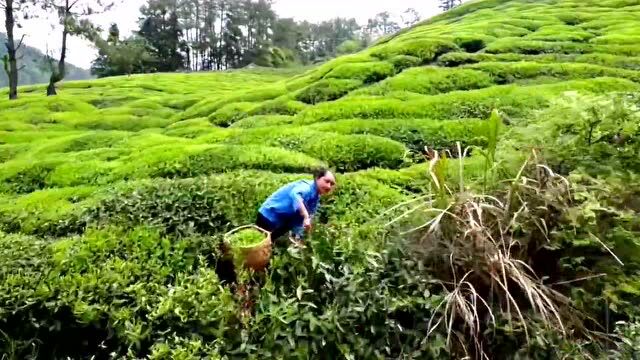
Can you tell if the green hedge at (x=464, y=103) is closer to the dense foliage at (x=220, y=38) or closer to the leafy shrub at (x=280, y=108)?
the leafy shrub at (x=280, y=108)

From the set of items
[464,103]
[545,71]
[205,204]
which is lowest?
[205,204]

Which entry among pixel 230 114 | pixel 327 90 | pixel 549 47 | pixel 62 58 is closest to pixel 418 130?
pixel 327 90

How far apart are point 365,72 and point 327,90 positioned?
6.58 ft

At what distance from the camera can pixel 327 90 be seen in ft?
66.7

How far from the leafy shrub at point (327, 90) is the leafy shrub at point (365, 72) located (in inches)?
21.2

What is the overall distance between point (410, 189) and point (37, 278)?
641 centimetres

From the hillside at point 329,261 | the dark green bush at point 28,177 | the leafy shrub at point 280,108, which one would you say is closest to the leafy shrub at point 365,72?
the leafy shrub at point 280,108

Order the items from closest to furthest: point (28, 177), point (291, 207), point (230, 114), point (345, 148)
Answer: point (291, 207) → point (345, 148) → point (28, 177) → point (230, 114)

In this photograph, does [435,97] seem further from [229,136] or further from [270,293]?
[270,293]

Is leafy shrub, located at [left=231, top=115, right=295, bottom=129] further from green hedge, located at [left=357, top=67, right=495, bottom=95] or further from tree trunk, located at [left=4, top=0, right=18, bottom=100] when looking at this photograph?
tree trunk, located at [left=4, top=0, right=18, bottom=100]

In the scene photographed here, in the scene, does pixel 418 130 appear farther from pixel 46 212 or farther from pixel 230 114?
pixel 230 114

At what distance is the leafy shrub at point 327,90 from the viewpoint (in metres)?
20.0

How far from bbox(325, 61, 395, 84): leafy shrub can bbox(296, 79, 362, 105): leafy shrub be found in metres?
0.54

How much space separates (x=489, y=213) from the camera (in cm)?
681
